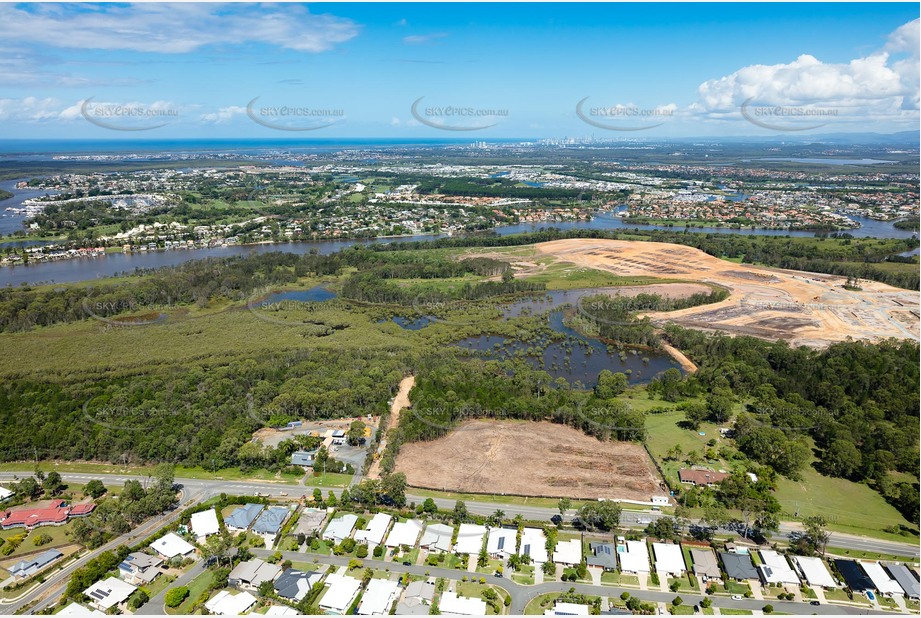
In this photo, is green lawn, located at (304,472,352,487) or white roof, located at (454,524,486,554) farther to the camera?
green lawn, located at (304,472,352,487)

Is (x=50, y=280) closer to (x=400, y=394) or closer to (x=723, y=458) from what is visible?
(x=400, y=394)

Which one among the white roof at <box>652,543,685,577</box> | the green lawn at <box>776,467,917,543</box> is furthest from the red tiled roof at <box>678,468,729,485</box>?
the white roof at <box>652,543,685,577</box>

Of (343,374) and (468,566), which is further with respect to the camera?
(343,374)

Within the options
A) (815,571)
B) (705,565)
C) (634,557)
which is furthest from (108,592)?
(815,571)

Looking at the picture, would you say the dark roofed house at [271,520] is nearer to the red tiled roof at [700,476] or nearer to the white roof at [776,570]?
the red tiled roof at [700,476]

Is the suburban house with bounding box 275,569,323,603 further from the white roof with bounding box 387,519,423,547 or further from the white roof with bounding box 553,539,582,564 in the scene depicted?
the white roof with bounding box 553,539,582,564

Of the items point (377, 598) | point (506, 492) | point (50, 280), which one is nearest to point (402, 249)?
point (50, 280)
